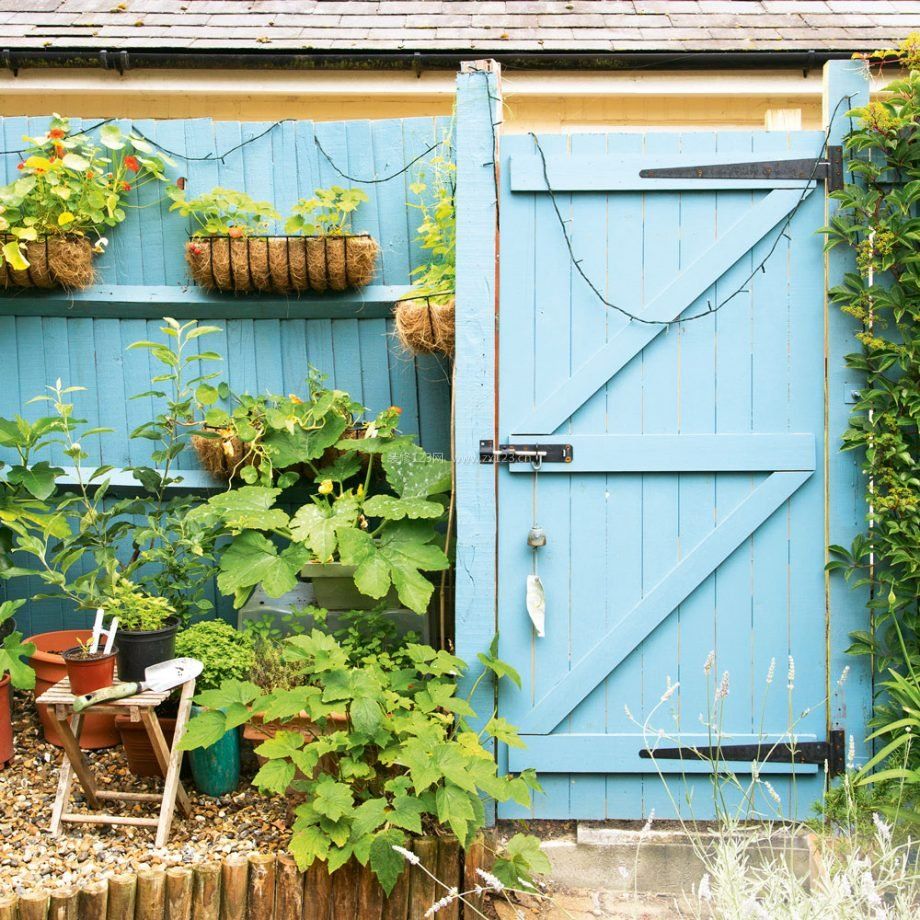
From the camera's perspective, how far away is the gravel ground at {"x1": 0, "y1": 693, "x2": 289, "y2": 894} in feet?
8.76

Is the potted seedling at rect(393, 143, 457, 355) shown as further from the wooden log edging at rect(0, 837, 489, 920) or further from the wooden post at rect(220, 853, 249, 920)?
the wooden post at rect(220, 853, 249, 920)

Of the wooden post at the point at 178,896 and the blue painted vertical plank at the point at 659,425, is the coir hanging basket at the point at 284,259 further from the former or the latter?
the wooden post at the point at 178,896

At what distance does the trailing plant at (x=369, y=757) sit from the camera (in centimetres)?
242

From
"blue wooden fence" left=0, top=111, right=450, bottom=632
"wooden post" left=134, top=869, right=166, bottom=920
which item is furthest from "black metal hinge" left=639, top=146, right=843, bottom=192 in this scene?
"wooden post" left=134, top=869, right=166, bottom=920

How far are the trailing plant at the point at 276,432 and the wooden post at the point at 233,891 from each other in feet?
4.52

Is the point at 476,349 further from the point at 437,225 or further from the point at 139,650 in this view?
the point at 139,650

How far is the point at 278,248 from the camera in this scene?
358 cm

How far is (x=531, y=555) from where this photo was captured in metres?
3.03

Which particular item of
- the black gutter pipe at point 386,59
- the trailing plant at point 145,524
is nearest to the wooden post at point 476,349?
the trailing plant at point 145,524

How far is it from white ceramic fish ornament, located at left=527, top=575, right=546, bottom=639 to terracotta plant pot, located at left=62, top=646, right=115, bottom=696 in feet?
4.43

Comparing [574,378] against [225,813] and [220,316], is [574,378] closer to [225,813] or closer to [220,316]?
[220,316]

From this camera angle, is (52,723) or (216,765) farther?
(52,723)

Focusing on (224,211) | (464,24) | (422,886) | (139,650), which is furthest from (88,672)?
(464,24)

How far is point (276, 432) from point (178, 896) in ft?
5.38
